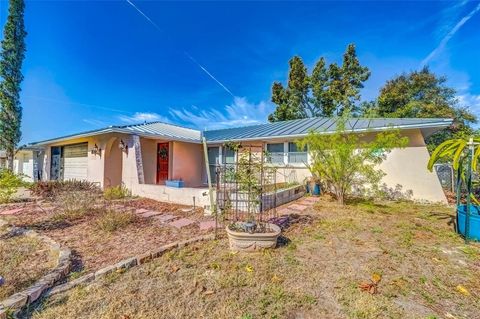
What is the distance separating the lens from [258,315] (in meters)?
2.34

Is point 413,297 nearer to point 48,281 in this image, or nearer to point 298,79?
point 48,281

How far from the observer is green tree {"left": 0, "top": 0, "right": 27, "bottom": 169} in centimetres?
1762

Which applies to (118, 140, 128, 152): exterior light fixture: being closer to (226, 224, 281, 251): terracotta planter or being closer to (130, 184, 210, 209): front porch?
(130, 184, 210, 209): front porch

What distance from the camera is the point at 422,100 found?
797 inches

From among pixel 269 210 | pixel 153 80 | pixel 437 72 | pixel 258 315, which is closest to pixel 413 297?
pixel 258 315

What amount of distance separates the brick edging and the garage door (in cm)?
1079

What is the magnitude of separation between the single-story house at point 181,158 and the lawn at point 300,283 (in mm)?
3723

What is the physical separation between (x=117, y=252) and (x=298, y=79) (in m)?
22.8

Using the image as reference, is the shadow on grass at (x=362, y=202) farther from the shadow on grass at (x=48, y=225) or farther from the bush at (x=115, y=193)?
the bush at (x=115, y=193)

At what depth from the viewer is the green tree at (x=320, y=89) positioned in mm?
21234

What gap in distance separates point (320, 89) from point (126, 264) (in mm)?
23054

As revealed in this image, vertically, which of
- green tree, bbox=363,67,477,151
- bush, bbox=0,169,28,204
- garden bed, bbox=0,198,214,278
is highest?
green tree, bbox=363,67,477,151

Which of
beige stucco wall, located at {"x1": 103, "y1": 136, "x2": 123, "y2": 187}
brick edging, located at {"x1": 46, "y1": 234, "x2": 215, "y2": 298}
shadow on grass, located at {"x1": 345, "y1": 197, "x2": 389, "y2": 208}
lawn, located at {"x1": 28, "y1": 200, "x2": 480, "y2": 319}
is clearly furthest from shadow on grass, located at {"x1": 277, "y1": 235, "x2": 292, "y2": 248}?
beige stucco wall, located at {"x1": 103, "y1": 136, "x2": 123, "y2": 187}

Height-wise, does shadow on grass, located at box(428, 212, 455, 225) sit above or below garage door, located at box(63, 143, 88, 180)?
below
